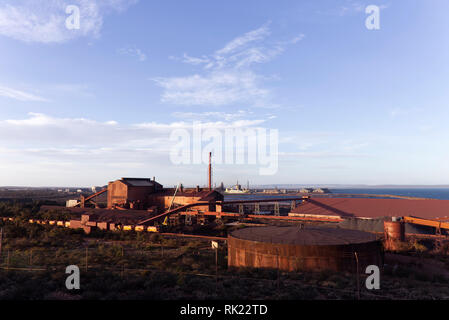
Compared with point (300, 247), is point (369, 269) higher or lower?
lower

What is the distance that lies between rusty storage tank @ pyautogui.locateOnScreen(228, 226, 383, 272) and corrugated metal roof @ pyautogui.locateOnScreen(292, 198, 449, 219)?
30.7 metres

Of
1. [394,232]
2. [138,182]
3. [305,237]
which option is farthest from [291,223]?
[138,182]

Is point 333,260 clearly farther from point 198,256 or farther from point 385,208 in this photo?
point 385,208

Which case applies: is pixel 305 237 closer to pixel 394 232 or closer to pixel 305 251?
pixel 305 251

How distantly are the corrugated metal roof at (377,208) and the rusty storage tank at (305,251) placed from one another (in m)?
30.7

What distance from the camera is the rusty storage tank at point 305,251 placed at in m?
16.6

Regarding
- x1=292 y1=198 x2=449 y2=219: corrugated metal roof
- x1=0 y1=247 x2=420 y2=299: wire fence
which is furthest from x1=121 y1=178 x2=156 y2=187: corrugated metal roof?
x1=0 y1=247 x2=420 y2=299: wire fence

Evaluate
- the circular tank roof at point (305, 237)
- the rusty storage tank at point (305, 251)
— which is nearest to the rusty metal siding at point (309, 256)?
the rusty storage tank at point (305, 251)

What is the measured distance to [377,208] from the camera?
47.1 metres

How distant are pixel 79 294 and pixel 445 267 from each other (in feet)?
76.3
